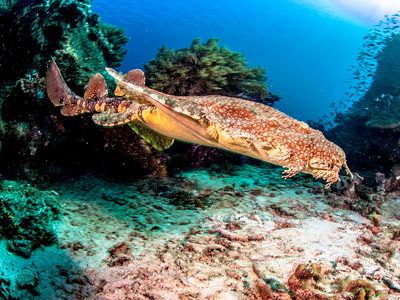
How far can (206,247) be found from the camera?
449 centimetres

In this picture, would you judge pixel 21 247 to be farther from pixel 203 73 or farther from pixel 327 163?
pixel 203 73

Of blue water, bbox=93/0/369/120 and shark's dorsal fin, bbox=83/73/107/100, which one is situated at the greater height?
blue water, bbox=93/0/369/120

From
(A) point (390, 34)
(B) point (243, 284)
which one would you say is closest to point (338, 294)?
(B) point (243, 284)

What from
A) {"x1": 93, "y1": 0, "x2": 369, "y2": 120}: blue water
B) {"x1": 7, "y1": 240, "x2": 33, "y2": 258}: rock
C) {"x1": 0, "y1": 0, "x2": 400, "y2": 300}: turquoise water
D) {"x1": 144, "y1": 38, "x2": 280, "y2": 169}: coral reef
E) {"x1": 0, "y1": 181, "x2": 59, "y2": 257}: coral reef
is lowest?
{"x1": 7, "y1": 240, "x2": 33, "y2": 258}: rock

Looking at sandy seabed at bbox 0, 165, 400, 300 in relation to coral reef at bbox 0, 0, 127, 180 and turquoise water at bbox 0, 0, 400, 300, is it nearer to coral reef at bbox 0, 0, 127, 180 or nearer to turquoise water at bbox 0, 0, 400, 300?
turquoise water at bbox 0, 0, 400, 300

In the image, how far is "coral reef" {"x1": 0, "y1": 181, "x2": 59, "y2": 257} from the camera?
3.88m

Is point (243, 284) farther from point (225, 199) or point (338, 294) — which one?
point (225, 199)

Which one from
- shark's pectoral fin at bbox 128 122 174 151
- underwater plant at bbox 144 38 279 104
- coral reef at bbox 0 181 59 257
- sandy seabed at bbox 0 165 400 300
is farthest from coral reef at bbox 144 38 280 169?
coral reef at bbox 0 181 59 257

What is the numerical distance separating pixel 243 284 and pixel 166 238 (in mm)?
1532

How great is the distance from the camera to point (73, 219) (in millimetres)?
5008

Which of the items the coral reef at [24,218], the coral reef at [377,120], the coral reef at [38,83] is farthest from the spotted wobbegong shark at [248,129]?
the coral reef at [377,120]

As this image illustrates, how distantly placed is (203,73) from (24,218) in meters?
5.21

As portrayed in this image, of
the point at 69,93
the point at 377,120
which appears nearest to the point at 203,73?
the point at 69,93

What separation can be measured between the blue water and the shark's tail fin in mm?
77877
